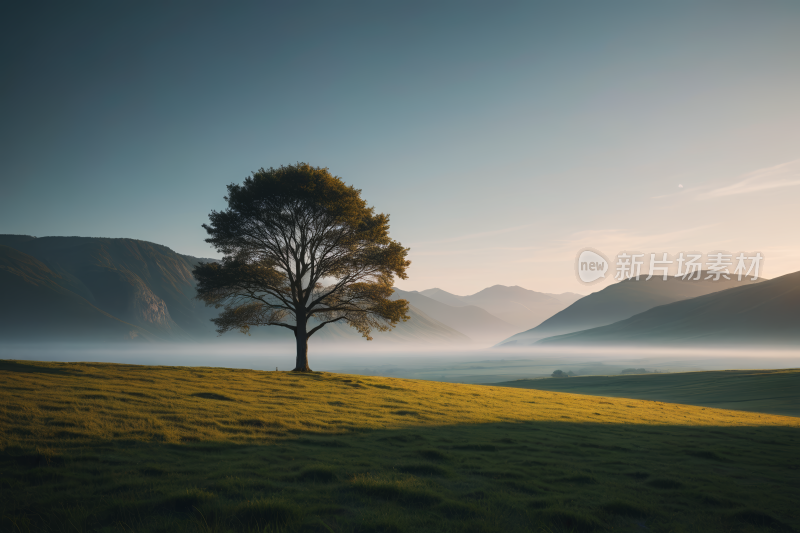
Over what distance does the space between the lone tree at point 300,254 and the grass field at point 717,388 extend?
169ft

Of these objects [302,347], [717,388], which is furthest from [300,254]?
[717,388]

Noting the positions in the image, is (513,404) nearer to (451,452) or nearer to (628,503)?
(451,452)

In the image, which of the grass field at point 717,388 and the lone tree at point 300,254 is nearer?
the lone tree at point 300,254

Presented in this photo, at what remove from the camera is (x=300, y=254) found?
36469mm

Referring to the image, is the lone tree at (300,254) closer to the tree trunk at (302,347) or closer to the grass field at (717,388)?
the tree trunk at (302,347)

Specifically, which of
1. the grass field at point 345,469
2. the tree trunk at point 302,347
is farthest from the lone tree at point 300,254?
the grass field at point 345,469

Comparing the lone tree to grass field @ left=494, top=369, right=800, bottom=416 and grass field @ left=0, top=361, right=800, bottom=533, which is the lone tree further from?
grass field @ left=494, top=369, right=800, bottom=416

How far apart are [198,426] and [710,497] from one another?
15374 millimetres

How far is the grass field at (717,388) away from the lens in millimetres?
53188

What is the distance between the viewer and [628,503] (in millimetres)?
8438

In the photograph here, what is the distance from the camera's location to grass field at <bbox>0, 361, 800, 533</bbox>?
7070mm

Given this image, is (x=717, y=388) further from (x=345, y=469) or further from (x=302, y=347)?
(x=345, y=469)

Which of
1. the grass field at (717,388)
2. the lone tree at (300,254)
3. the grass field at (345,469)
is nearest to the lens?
the grass field at (345,469)

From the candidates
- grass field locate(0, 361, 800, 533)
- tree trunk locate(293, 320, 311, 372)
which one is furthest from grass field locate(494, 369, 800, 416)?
tree trunk locate(293, 320, 311, 372)
